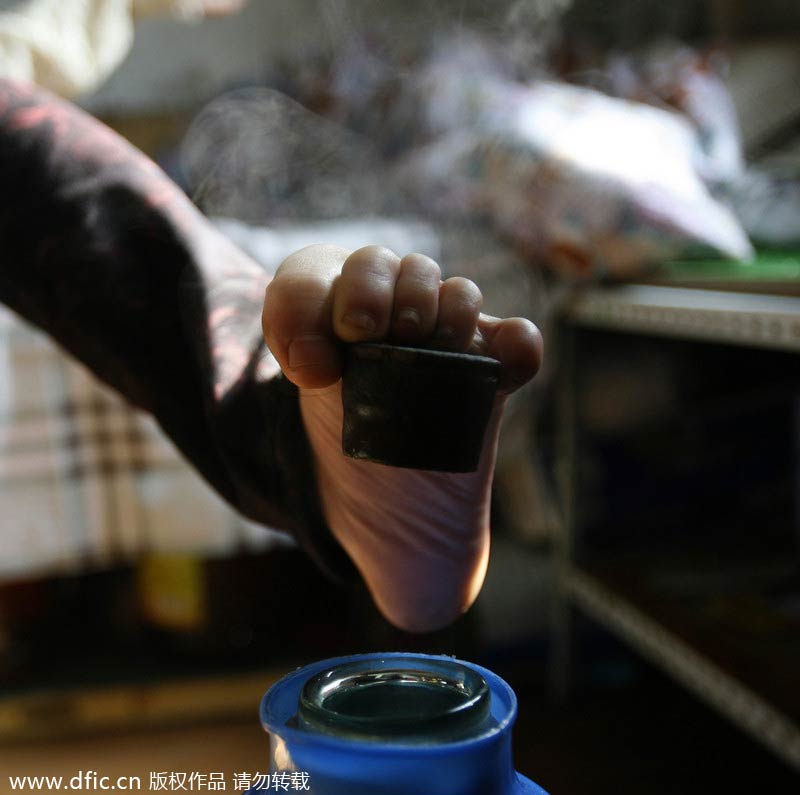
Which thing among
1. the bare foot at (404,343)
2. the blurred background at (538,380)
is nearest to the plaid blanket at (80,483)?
the blurred background at (538,380)

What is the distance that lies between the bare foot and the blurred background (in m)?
0.36

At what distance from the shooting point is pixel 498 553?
1184 millimetres

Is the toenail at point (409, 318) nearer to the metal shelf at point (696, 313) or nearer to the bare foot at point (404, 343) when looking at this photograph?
the bare foot at point (404, 343)

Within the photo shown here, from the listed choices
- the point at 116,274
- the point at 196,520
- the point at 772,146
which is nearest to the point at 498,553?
the point at 196,520

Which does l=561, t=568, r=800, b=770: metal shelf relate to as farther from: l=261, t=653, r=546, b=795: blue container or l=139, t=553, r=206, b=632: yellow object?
l=261, t=653, r=546, b=795: blue container

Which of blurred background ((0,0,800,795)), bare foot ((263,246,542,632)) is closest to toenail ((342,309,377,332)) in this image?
bare foot ((263,246,542,632))

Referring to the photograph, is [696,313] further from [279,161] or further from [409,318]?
[409,318]

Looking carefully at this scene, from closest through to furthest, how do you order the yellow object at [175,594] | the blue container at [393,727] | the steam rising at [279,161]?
the blue container at [393,727] < the steam rising at [279,161] < the yellow object at [175,594]

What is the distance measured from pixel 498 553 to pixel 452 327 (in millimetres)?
1034

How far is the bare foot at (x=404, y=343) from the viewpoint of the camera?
0.58 feet

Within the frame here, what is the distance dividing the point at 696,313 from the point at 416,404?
29.0 inches

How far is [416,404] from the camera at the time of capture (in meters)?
0.17

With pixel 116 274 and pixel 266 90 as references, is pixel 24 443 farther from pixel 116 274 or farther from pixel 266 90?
pixel 116 274

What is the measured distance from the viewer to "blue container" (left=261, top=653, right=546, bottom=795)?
0.16 meters
